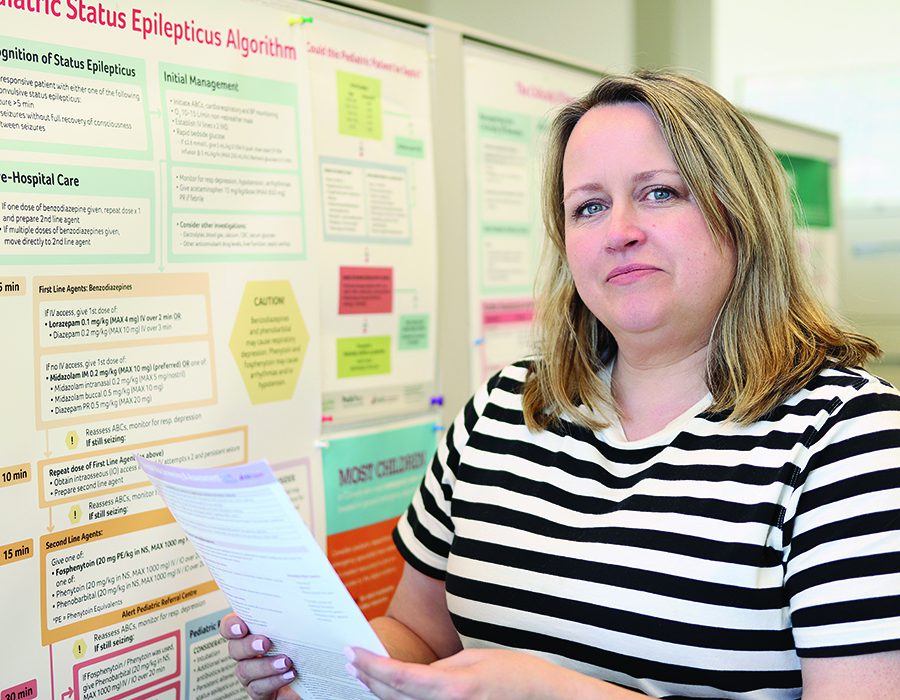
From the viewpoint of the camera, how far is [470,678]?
3.03 feet

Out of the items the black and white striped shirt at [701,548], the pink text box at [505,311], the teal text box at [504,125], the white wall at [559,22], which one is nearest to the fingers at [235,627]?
the black and white striped shirt at [701,548]

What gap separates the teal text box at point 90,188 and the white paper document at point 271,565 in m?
0.35

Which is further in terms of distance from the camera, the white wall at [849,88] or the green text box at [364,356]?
the white wall at [849,88]

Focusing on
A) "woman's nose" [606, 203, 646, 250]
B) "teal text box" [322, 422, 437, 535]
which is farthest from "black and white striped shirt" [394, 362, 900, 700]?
"teal text box" [322, 422, 437, 535]

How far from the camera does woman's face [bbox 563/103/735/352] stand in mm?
1162

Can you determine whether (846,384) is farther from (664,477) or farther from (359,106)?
(359,106)

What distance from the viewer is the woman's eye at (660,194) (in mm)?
1189

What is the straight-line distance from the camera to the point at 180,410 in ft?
4.31

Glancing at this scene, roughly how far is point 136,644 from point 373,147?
926 millimetres

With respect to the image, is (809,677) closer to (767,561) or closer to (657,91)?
(767,561)

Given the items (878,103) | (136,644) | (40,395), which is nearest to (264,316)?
(40,395)

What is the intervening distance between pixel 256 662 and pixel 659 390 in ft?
2.09

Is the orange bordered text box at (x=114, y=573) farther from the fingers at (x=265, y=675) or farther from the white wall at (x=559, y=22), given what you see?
the white wall at (x=559, y=22)

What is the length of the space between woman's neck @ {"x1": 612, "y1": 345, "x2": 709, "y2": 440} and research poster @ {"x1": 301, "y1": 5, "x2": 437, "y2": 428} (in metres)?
0.54
